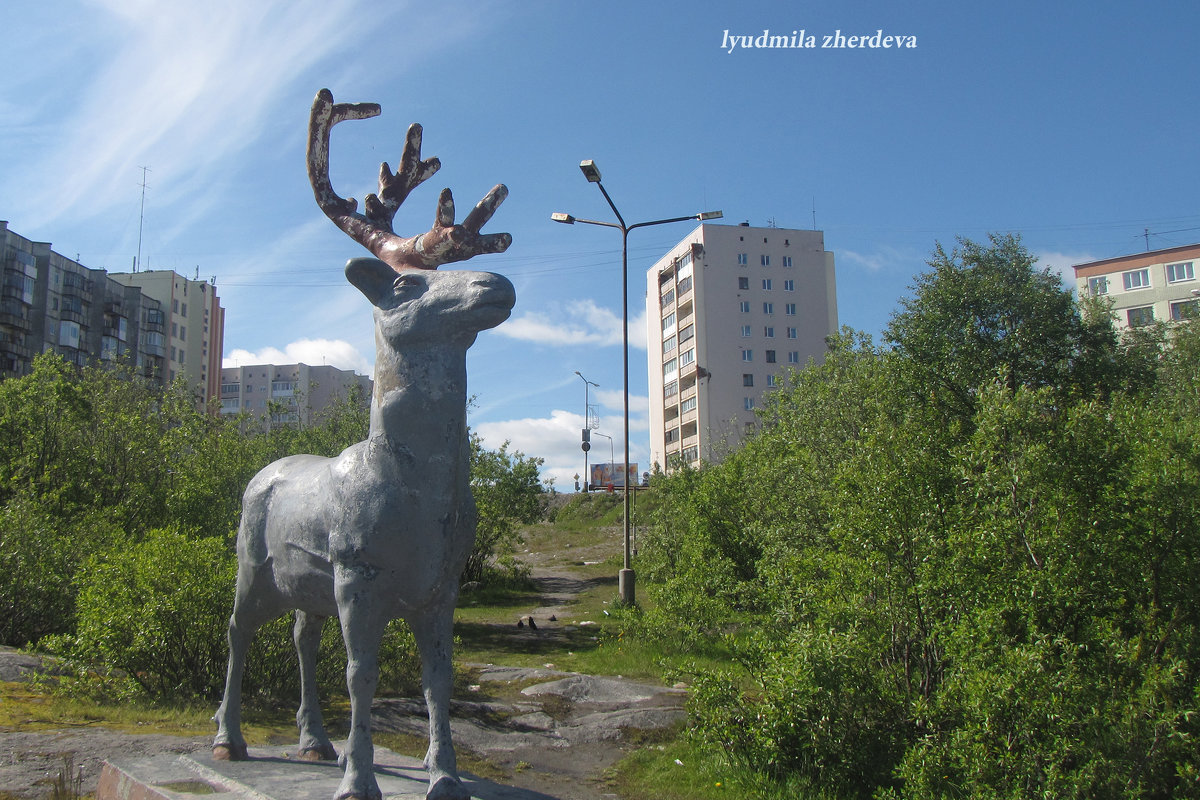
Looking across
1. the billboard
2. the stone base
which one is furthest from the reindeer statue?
the billboard

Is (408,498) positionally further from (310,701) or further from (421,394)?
(310,701)

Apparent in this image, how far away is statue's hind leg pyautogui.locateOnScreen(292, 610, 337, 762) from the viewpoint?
199 inches

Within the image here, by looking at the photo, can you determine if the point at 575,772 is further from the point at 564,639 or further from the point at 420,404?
the point at 564,639

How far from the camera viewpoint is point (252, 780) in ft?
14.3

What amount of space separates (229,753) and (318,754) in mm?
504

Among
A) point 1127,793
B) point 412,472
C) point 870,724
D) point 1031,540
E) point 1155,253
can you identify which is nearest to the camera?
point 412,472

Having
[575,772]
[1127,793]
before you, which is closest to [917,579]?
[1127,793]

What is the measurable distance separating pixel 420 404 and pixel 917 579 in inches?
213

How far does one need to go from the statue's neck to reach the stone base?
1752 millimetres

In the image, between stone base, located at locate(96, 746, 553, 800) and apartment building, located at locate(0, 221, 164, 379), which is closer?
stone base, located at locate(96, 746, 553, 800)

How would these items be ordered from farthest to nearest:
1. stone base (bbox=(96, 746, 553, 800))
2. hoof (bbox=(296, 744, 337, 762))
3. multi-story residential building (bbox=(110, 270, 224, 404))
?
multi-story residential building (bbox=(110, 270, 224, 404)) < hoof (bbox=(296, 744, 337, 762)) < stone base (bbox=(96, 746, 553, 800))

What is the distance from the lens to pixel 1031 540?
688cm

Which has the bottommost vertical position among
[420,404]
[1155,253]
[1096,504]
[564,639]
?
[564,639]

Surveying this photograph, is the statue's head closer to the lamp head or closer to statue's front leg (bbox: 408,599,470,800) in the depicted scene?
statue's front leg (bbox: 408,599,470,800)
